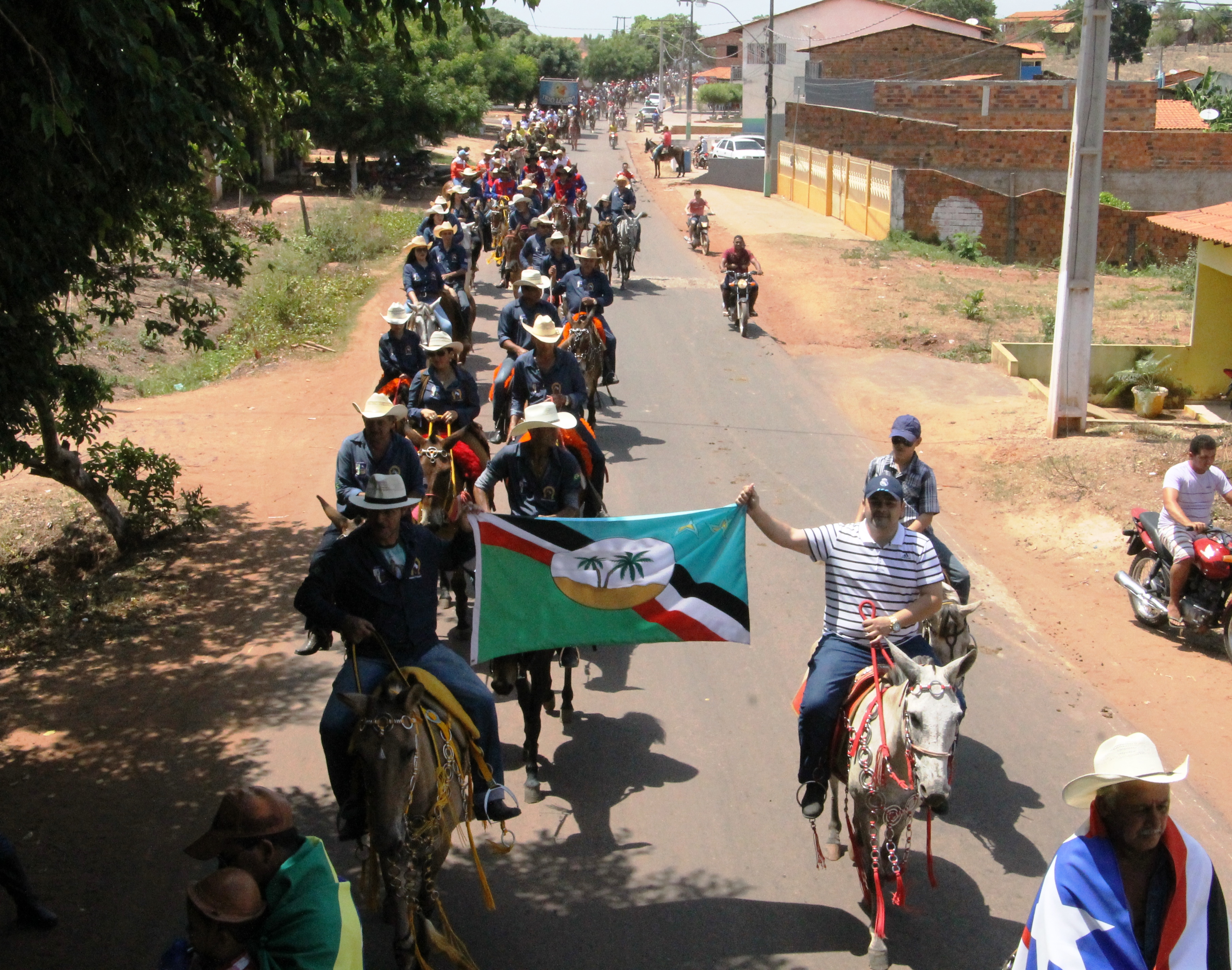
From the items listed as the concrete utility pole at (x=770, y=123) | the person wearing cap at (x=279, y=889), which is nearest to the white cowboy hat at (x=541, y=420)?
the person wearing cap at (x=279, y=889)

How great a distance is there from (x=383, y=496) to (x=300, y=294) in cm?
1749

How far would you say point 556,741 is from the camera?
771cm

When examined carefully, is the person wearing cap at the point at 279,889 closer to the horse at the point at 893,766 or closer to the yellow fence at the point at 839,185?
the horse at the point at 893,766

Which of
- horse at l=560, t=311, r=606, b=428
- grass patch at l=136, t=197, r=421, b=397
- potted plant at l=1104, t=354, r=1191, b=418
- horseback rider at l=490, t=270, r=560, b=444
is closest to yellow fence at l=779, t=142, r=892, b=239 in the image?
grass patch at l=136, t=197, r=421, b=397

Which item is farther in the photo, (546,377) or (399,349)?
(399,349)

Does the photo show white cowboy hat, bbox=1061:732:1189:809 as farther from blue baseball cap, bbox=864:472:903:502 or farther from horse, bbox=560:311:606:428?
horse, bbox=560:311:606:428

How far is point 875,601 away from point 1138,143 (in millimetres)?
36104

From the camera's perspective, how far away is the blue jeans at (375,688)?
5328 millimetres

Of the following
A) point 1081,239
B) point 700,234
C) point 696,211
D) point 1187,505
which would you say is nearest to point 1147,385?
point 1081,239

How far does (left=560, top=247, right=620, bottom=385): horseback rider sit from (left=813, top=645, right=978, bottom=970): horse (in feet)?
29.4

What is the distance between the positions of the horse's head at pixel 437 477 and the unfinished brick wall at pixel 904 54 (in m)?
50.8

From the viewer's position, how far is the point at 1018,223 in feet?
104

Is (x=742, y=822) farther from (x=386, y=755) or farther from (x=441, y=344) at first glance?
(x=441, y=344)

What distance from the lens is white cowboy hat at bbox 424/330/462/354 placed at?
31.4ft
